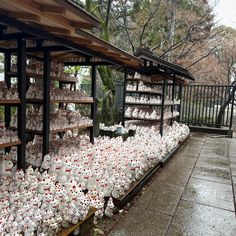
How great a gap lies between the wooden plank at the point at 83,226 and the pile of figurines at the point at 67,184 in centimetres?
5

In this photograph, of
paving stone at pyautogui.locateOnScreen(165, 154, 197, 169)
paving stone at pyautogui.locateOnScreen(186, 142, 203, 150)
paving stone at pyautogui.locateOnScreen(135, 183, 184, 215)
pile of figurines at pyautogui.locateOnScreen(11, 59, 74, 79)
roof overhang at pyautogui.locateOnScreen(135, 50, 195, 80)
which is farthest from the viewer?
paving stone at pyautogui.locateOnScreen(186, 142, 203, 150)

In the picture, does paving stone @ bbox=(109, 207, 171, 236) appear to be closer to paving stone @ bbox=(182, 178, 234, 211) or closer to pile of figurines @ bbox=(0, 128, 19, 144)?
paving stone @ bbox=(182, 178, 234, 211)

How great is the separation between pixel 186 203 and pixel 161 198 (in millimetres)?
371

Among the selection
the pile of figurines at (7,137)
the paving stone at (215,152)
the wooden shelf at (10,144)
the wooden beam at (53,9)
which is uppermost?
the wooden beam at (53,9)

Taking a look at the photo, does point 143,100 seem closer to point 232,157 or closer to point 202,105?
point 232,157

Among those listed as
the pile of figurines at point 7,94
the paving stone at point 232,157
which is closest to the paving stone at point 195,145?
the paving stone at point 232,157

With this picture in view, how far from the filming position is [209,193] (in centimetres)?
398

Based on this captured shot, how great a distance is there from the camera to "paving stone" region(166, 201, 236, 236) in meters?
2.83

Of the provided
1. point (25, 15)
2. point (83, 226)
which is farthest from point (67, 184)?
point (25, 15)

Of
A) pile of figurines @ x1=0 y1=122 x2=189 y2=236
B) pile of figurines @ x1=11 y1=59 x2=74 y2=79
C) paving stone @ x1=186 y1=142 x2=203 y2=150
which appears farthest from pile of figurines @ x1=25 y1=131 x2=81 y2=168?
paving stone @ x1=186 y1=142 x2=203 y2=150

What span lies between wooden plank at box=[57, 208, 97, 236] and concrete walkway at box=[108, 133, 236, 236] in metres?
0.31

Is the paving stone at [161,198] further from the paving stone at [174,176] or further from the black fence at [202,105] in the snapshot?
the black fence at [202,105]

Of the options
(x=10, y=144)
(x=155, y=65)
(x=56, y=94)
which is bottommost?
(x=10, y=144)

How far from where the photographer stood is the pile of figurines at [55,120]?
366 centimetres
